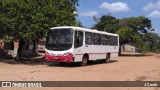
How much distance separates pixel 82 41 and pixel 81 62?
1716mm

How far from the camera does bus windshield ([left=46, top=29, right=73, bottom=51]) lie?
23.8m

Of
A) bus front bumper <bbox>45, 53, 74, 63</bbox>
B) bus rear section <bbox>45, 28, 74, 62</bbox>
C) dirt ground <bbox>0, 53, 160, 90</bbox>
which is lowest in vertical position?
dirt ground <bbox>0, 53, 160, 90</bbox>

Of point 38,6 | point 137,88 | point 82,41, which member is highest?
point 38,6

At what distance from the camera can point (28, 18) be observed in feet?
84.5

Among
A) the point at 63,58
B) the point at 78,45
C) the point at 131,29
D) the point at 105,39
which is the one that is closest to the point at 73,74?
the point at 63,58

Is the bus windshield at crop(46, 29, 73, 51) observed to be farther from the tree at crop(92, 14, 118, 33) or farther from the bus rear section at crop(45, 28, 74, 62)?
the tree at crop(92, 14, 118, 33)

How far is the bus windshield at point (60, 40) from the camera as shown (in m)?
23.8

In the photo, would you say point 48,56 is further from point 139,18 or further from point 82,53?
point 139,18

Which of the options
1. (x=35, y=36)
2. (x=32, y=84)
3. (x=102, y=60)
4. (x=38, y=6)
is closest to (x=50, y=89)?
(x=32, y=84)

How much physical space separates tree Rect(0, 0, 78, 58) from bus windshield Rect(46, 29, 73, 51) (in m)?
1.16

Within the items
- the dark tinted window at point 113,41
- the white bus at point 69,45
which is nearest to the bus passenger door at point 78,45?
the white bus at point 69,45

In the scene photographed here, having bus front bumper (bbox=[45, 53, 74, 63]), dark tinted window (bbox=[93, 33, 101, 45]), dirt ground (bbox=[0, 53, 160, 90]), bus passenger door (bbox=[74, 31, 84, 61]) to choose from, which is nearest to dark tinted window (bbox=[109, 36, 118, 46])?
dark tinted window (bbox=[93, 33, 101, 45])

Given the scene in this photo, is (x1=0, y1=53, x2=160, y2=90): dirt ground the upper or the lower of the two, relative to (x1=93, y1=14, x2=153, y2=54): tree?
lower

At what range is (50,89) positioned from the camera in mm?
12883
